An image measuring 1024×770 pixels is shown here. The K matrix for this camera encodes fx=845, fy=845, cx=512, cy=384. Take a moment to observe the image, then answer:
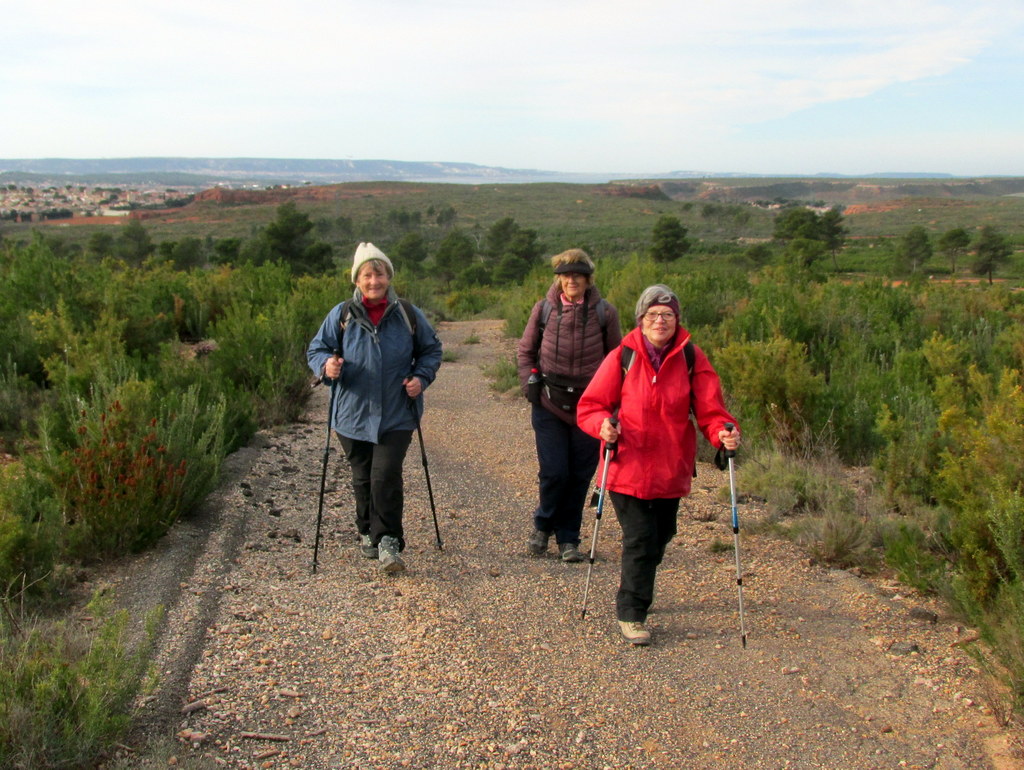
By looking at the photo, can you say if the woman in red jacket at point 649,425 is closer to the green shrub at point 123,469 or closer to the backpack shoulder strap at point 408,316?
the backpack shoulder strap at point 408,316

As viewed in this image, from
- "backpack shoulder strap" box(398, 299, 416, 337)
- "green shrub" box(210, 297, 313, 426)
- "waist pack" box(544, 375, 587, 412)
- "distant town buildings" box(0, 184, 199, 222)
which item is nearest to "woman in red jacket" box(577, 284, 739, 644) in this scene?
"waist pack" box(544, 375, 587, 412)

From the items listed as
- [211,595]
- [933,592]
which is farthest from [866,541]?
[211,595]

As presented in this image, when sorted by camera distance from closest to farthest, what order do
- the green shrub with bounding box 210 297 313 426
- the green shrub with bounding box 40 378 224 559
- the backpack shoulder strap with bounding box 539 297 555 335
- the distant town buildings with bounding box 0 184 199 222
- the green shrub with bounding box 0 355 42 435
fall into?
1. the green shrub with bounding box 40 378 224 559
2. the backpack shoulder strap with bounding box 539 297 555 335
3. the green shrub with bounding box 0 355 42 435
4. the green shrub with bounding box 210 297 313 426
5. the distant town buildings with bounding box 0 184 199 222

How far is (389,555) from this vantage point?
4.97 meters

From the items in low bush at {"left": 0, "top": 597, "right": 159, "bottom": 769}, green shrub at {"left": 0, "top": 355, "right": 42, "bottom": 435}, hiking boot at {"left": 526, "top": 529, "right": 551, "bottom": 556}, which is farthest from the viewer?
green shrub at {"left": 0, "top": 355, "right": 42, "bottom": 435}

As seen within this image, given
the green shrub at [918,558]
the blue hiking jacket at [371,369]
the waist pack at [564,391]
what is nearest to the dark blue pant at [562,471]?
the waist pack at [564,391]

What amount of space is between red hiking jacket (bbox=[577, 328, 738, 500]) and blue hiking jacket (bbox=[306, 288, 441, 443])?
131cm

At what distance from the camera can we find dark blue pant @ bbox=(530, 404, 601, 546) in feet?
17.1

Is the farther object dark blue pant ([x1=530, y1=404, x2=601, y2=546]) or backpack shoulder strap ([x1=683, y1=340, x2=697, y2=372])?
dark blue pant ([x1=530, y1=404, x2=601, y2=546])

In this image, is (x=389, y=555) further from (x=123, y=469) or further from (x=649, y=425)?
(x=649, y=425)

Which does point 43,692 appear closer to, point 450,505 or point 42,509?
point 42,509

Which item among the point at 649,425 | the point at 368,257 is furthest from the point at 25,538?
the point at 649,425

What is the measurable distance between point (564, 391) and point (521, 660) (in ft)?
5.72

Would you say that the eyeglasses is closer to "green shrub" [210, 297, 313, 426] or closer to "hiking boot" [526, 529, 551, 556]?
"hiking boot" [526, 529, 551, 556]
